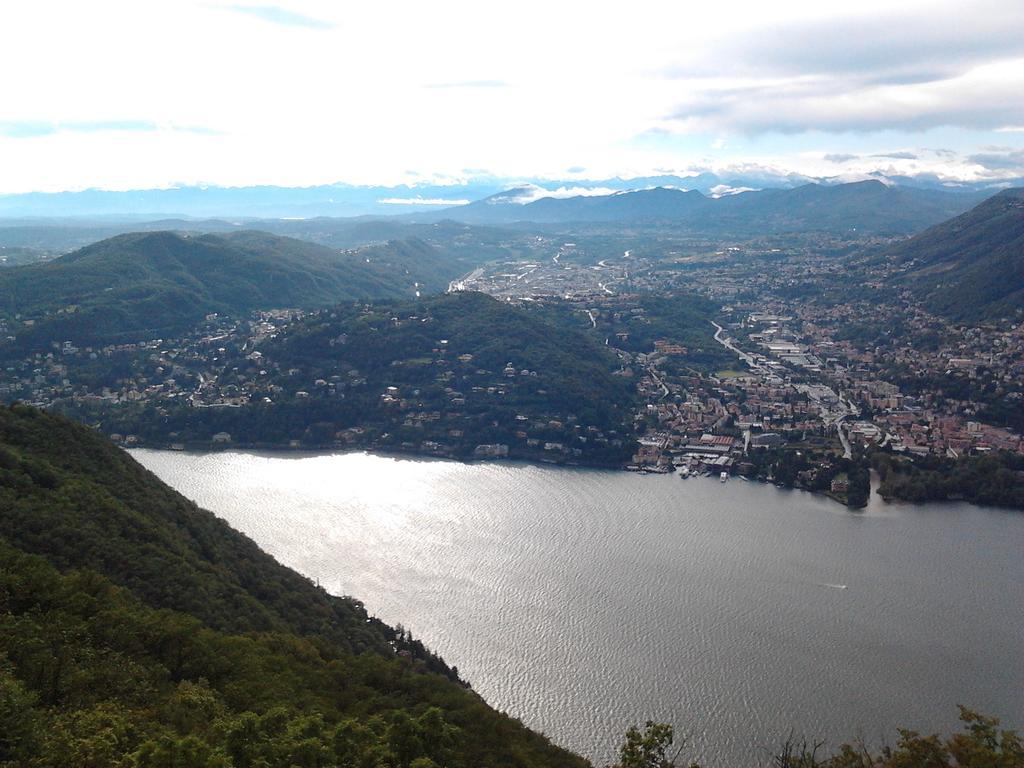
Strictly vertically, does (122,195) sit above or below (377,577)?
above

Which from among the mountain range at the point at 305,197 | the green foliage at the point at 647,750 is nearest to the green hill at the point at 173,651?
the green foliage at the point at 647,750

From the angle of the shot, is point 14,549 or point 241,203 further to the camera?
point 241,203

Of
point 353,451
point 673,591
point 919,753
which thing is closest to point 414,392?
point 353,451

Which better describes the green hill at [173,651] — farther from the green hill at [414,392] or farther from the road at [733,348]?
the road at [733,348]

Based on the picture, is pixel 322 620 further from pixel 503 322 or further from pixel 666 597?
pixel 503 322

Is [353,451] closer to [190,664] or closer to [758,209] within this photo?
[190,664]

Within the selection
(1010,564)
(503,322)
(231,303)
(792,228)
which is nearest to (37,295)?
(231,303)

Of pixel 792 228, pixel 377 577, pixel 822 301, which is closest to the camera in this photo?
pixel 377 577
